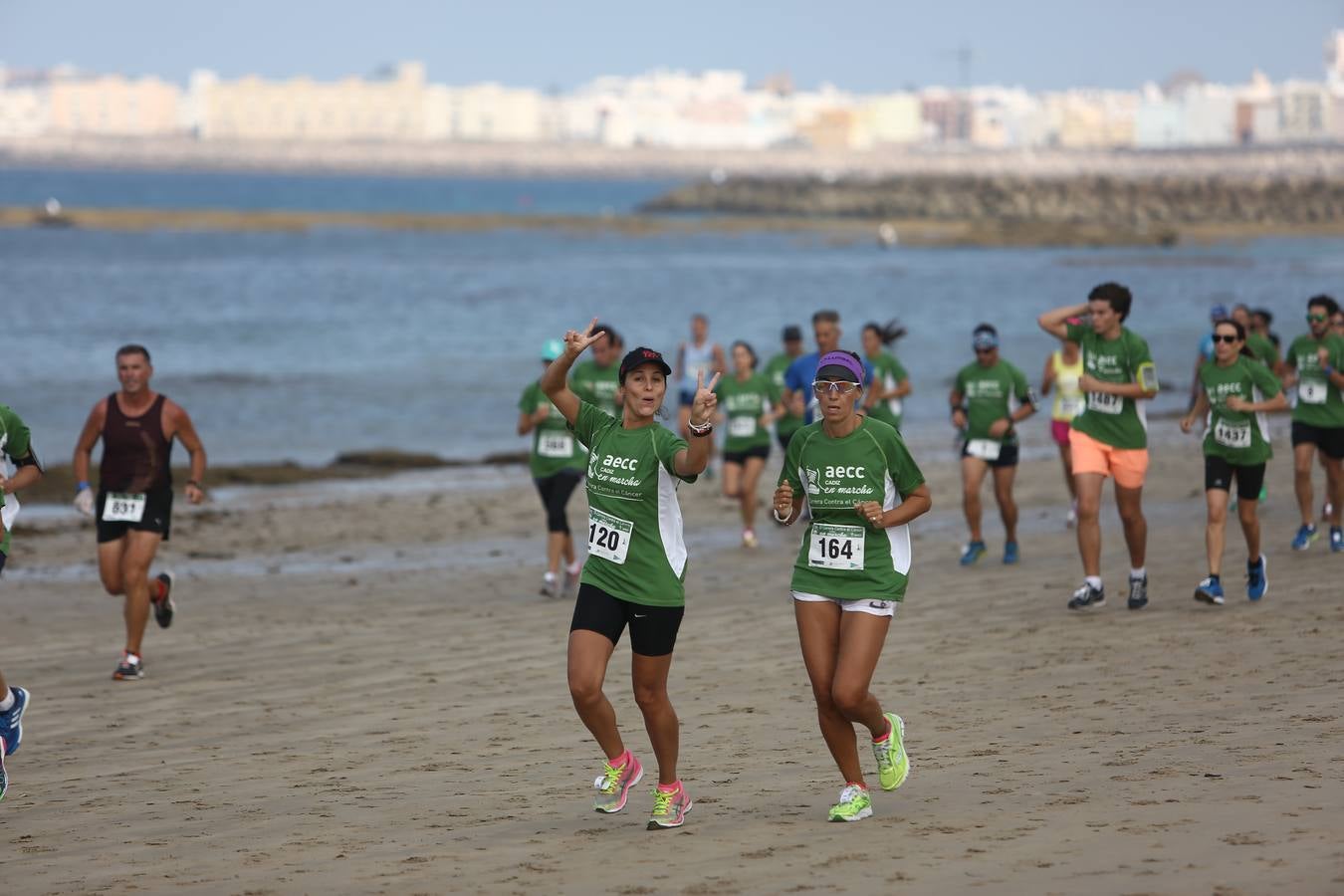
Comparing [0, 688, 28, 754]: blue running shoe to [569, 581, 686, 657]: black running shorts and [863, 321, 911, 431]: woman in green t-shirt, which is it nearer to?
[569, 581, 686, 657]: black running shorts

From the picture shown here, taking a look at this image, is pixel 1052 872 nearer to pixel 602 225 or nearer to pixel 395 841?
pixel 395 841

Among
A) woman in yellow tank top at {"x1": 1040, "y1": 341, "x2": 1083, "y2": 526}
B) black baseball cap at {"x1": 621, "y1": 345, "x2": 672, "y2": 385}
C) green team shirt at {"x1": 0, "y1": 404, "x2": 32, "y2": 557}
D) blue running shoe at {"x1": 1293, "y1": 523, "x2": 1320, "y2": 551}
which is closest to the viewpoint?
black baseball cap at {"x1": 621, "y1": 345, "x2": 672, "y2": 385}

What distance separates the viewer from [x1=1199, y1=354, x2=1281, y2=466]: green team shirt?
10.5 m

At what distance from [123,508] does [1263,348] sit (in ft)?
30.1

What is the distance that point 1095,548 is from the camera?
10617 mm

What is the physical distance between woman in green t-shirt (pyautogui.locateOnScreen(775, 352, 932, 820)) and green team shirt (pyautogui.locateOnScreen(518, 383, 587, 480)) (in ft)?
18.8

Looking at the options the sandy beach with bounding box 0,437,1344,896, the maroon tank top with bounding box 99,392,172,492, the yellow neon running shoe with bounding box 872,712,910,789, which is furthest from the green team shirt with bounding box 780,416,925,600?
the maroon tank top with bounding box 99,392,172,492

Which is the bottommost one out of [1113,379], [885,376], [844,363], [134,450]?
[885,376]

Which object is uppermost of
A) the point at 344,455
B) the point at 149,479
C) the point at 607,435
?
the point at 607,435

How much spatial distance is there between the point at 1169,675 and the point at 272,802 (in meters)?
4.55

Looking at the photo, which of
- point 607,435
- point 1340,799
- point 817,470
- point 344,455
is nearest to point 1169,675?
point 1340,799

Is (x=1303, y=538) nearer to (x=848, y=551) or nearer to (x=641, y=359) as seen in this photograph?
(x=848, y=551)

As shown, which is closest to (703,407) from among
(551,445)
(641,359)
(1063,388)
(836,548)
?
(641,359)

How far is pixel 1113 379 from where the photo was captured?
10312mm
